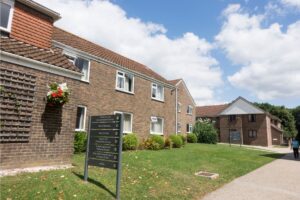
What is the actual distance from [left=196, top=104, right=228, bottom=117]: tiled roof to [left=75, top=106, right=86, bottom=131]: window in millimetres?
39526

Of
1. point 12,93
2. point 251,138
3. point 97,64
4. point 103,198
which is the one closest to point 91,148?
point 103,198

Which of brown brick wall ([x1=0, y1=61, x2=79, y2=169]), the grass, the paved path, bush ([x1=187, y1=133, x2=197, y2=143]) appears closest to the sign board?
the grass

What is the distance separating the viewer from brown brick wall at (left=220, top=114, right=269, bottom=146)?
45.2 meters

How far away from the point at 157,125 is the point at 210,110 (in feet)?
109

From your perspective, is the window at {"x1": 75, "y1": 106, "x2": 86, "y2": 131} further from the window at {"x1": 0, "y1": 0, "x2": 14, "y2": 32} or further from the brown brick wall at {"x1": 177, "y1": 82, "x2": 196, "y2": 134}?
the brown brick wall at {"x1": 177, "y1": 82, "x2": 196, "y2": 134}

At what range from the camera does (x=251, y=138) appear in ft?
154

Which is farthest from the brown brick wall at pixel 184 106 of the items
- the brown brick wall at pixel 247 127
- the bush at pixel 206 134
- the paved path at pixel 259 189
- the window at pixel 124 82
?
the paved path at pixel 259 189

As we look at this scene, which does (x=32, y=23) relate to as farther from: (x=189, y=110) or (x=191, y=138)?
(x=189, y=110)

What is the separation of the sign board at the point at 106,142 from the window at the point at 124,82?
10927mm

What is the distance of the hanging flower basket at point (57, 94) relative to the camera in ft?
28.1

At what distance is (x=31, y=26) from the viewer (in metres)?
10.8

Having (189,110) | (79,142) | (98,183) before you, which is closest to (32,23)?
(79,142)

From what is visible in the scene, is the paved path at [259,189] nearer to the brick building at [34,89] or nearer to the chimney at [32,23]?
the brick building at [34,89]

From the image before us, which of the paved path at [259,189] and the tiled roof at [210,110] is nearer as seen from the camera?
the paved path at [259,189]
